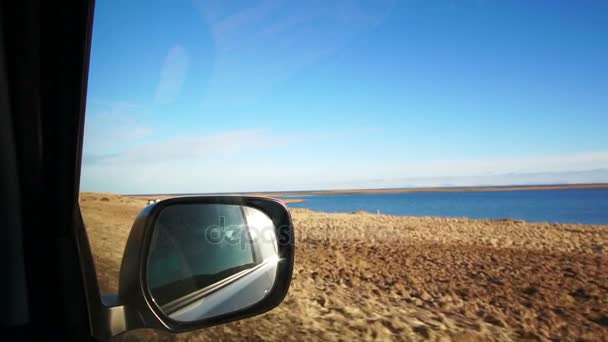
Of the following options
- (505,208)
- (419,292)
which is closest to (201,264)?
(419,292)

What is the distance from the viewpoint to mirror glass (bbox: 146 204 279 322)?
5.16ft

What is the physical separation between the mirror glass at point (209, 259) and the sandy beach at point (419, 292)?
0.58 m

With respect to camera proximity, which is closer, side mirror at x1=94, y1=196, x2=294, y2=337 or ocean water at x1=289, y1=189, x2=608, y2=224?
side mirror at x1=94, y1=196, x2=294, y2=337

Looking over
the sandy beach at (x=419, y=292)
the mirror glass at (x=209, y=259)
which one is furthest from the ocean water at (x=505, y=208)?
the mirror glass at (x=209, y=259)

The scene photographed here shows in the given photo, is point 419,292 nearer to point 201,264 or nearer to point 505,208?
point 201,264

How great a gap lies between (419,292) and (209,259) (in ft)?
17.4

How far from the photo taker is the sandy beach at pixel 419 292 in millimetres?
3924

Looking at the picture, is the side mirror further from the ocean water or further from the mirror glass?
the ocean water

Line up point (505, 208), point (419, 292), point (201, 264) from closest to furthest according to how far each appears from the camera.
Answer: point (201, 264)
point (419, 292)
point (505, 208)

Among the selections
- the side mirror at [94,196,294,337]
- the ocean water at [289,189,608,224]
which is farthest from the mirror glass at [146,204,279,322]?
the ocean water at [289,189,608,224]

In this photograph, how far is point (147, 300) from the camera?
1.40 meters

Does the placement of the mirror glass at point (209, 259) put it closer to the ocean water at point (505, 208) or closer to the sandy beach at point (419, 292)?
the sandy beach at point (419, 292)

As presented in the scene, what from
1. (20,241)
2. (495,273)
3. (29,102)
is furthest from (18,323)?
(495,273)

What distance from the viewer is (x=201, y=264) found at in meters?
1.80
